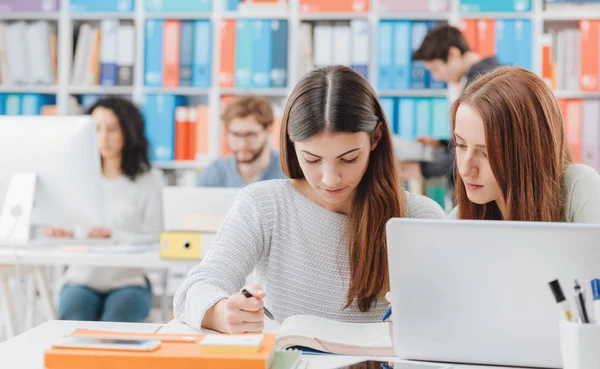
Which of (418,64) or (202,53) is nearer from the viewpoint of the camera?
(418,64)

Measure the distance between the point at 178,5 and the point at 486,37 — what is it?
151cm

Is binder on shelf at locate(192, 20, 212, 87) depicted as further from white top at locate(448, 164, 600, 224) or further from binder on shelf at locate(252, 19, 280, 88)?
white top at locate(448, 164, 600, 224)

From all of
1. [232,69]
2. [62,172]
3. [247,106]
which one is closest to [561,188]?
[62,172]

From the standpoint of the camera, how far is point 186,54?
3.56m

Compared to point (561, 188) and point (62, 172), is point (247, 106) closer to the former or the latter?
point (62, 172)

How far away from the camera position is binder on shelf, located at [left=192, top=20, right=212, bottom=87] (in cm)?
354

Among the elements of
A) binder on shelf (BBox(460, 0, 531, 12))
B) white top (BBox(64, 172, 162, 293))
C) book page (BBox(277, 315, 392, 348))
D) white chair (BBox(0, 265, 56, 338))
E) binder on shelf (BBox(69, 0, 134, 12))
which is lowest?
white chair (BBox(0, 265, 56, 338))

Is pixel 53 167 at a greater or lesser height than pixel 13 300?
greater

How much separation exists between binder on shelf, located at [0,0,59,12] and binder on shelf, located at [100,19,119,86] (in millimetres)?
291

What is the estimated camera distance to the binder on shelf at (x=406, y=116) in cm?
344

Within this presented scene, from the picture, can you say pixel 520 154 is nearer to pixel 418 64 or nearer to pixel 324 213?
pixel 324 213

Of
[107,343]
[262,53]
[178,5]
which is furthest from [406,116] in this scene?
[107,343]

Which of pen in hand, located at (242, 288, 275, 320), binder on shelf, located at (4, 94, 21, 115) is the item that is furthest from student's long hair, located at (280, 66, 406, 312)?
binder on shelf, located at (4, 94, 21, 115)

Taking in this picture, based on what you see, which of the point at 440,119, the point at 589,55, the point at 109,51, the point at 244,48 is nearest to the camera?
the point at 589,55
